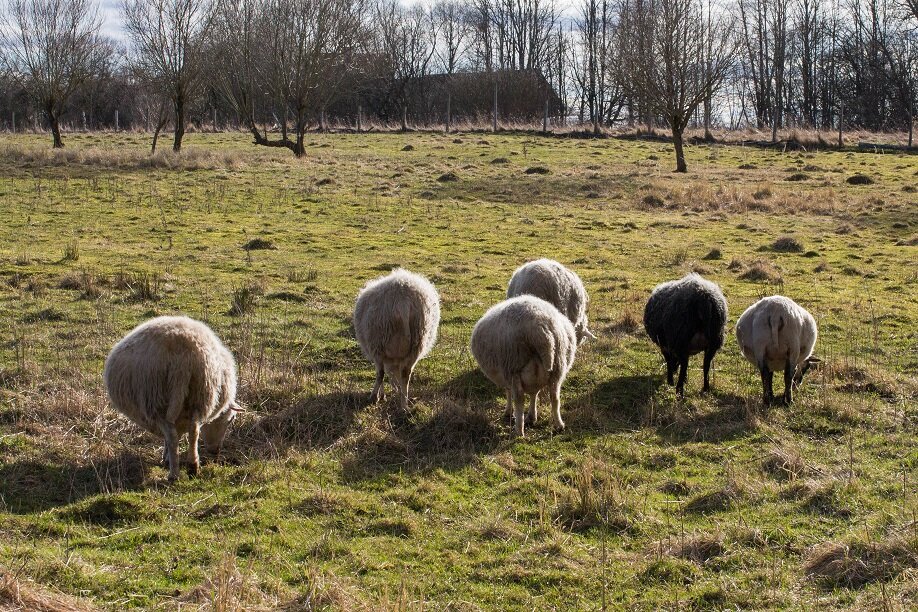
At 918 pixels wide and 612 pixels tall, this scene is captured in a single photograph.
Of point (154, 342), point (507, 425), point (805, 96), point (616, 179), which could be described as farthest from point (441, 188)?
point (805, 96)

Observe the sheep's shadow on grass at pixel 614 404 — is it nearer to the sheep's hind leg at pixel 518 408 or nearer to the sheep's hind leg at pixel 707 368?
the sheep's hind leg at pixel 707 368

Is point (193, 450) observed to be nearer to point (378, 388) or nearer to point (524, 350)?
point (378, 388)

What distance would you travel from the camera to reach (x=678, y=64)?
30406mm

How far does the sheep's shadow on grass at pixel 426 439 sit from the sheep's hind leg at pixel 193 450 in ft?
3.76

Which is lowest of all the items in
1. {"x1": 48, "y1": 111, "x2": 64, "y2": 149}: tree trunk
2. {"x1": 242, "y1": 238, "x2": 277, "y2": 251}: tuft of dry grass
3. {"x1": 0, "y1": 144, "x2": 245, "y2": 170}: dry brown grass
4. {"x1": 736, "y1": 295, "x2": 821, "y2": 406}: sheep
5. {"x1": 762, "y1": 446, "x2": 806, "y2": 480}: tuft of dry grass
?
{"x1": 762, "y1": 446, "x2": 806, "y2": 480}: tuft of dry grass

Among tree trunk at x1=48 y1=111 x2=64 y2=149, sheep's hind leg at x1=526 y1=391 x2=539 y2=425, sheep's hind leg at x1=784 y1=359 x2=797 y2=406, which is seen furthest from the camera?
tree trunk at x1=48 y1=111 x2=64 y2=149

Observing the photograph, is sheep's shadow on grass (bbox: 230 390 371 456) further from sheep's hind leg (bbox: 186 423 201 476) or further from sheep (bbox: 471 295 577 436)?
sheep (bbox: 471 295 577 436)

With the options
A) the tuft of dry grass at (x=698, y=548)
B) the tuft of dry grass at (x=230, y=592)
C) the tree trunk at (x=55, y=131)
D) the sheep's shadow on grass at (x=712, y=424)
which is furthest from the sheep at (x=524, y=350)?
the tree trunk at (x=55, y=131)

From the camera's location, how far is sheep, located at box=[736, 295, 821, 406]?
8609 mm

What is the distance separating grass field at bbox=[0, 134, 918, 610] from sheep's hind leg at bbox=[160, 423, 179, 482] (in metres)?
0.15

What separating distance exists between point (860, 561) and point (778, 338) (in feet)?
12.2

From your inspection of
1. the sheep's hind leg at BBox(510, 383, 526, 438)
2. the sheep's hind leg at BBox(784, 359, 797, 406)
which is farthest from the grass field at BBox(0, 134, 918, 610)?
the sheep's hind leg at BBox(510, 383, 526, 438)

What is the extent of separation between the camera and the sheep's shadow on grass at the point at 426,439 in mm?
7141

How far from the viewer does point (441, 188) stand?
24375mm
